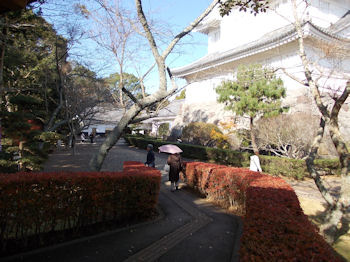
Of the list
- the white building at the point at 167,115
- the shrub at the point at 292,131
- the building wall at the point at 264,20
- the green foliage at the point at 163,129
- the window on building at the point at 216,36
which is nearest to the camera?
the shrub at the point at 292,131

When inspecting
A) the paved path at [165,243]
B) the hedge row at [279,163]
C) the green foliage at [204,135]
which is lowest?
the paved path at [165,243]

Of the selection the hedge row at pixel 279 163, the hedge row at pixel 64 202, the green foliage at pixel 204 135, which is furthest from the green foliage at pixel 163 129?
the hedge row at pixel 64 202

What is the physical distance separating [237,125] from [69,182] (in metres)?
12.8

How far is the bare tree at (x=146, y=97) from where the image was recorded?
479 cm

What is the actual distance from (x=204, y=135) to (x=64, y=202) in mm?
13261

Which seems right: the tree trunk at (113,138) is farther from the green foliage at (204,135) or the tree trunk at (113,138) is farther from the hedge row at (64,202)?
the green foliage at (204,135)

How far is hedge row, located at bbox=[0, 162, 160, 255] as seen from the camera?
2.95 meters

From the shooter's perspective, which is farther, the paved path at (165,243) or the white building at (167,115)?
the white building at (167,115)

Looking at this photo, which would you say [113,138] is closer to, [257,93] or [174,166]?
[174,166]

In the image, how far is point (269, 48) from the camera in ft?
43.3

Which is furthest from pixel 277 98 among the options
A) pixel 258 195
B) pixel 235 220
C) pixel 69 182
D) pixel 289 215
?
pixel 69 182

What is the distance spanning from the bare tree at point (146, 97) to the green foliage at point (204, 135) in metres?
10.0

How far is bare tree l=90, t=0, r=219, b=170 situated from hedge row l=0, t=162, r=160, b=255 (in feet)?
3.41

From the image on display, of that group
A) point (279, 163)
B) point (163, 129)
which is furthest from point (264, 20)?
point (163, 129)
